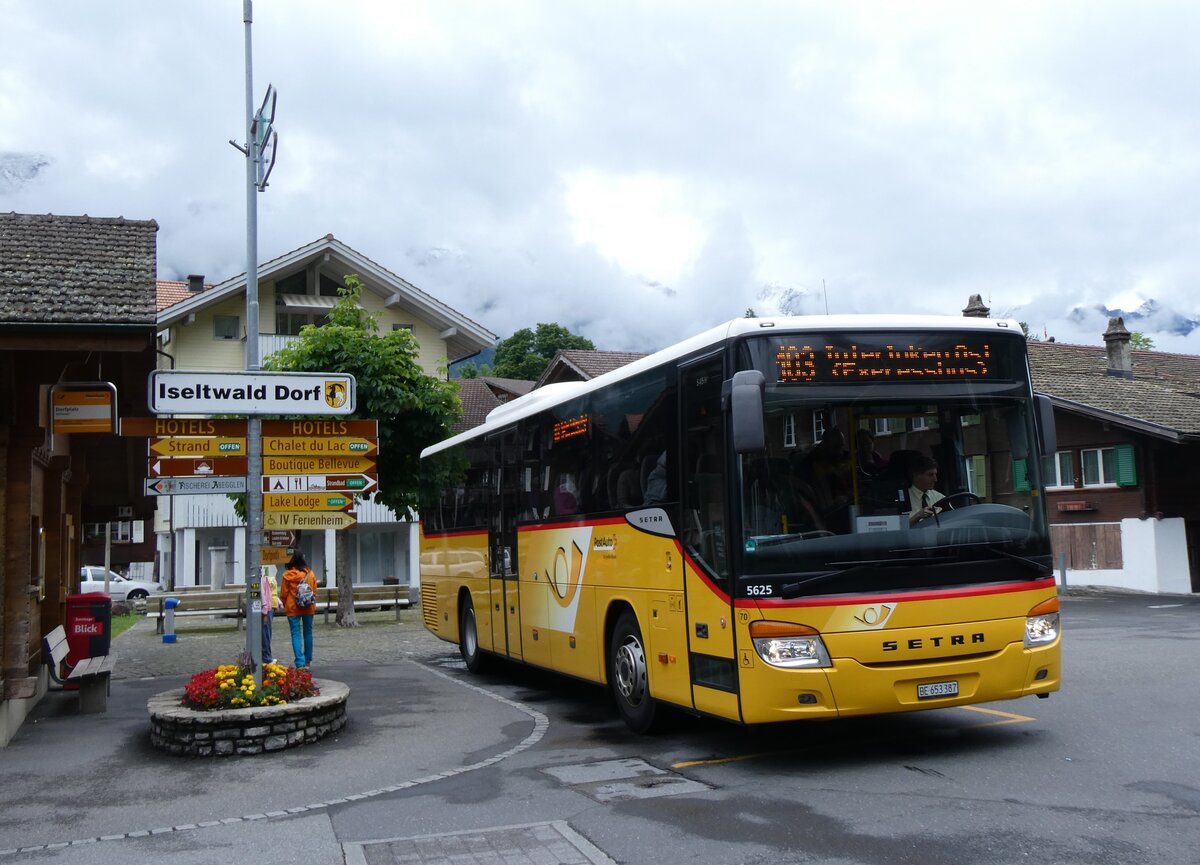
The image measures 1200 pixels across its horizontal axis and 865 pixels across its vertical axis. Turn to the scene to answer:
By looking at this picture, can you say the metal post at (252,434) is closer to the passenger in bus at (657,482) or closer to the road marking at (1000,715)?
the passenger in bus at (657,482)

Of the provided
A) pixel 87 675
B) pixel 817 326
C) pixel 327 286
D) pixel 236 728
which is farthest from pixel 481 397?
pixel 817 326

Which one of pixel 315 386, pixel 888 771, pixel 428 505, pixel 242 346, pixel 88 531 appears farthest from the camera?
pixel 88 531

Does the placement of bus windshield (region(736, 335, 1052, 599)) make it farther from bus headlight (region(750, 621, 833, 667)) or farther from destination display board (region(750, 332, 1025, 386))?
bus headlight (region(750, 621, 833, 667))

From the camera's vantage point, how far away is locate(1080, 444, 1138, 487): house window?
1237 inches

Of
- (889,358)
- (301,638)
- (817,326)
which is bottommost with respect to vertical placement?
(301,638)

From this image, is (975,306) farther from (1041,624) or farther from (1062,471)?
(1041,624)

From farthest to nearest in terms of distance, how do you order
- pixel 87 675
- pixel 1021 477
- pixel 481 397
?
pixel 481 397 → pixel 87 675 → pixel 1021 477

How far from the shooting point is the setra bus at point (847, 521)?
7711 mm

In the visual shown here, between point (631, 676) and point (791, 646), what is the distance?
245cm

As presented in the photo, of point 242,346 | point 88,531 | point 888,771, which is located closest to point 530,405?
point 888,771

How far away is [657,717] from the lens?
9.55 meters

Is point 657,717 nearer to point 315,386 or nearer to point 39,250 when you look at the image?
point 315,386

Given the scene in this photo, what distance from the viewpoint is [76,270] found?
1040cm

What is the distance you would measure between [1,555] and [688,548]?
21.7ft
